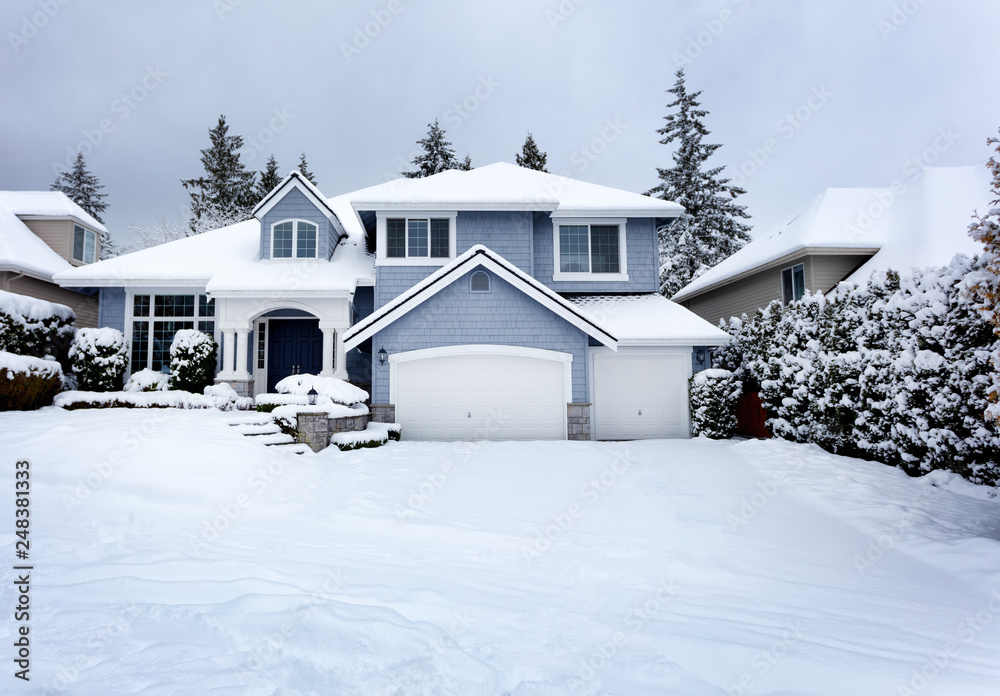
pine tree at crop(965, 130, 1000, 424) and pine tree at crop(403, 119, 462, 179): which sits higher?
pine tree at crop(403, 119, 462, 179)

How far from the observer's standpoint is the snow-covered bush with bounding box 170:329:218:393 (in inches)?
507

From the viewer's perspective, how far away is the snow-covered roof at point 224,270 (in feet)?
44.4

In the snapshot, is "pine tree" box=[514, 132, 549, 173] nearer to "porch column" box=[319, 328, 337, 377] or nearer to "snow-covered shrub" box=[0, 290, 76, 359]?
"porch column" box=[319, 328, 337, 377]

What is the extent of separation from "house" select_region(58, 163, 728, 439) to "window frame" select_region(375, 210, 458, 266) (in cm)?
5

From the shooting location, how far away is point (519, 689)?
9.09ft

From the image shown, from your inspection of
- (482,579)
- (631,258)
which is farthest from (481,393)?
(482,579)

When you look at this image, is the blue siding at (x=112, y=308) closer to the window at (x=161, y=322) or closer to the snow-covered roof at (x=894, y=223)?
the window at (x=161, y=322)

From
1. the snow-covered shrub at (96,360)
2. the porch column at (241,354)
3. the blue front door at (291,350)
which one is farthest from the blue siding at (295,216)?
the snow-covered shrub at (96,360)

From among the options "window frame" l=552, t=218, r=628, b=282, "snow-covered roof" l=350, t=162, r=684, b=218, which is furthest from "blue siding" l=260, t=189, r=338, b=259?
"window frame" l=552, t=218, r=628, b=282

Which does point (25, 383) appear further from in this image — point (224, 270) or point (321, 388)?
point (224, 270)

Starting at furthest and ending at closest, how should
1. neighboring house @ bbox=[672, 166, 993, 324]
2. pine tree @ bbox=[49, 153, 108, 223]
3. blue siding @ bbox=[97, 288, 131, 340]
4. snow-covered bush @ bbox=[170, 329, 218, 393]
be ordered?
pine tree @ bbox=[49, 153, 108, 223] < blue siding @ bbox=[97, 288, 131, 340] < neighboring house @ bbox=[672, 166, 993, 324] < snow-covered bush @ bbox=[170, 329, 218, 393]

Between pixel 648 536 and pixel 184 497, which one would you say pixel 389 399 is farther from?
pixel 648 536

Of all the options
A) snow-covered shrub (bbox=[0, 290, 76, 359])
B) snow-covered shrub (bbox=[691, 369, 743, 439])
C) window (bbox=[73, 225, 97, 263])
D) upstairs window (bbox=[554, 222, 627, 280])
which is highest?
window (bbox=[73, 225, 97, 263])

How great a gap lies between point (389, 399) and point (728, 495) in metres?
7.77
